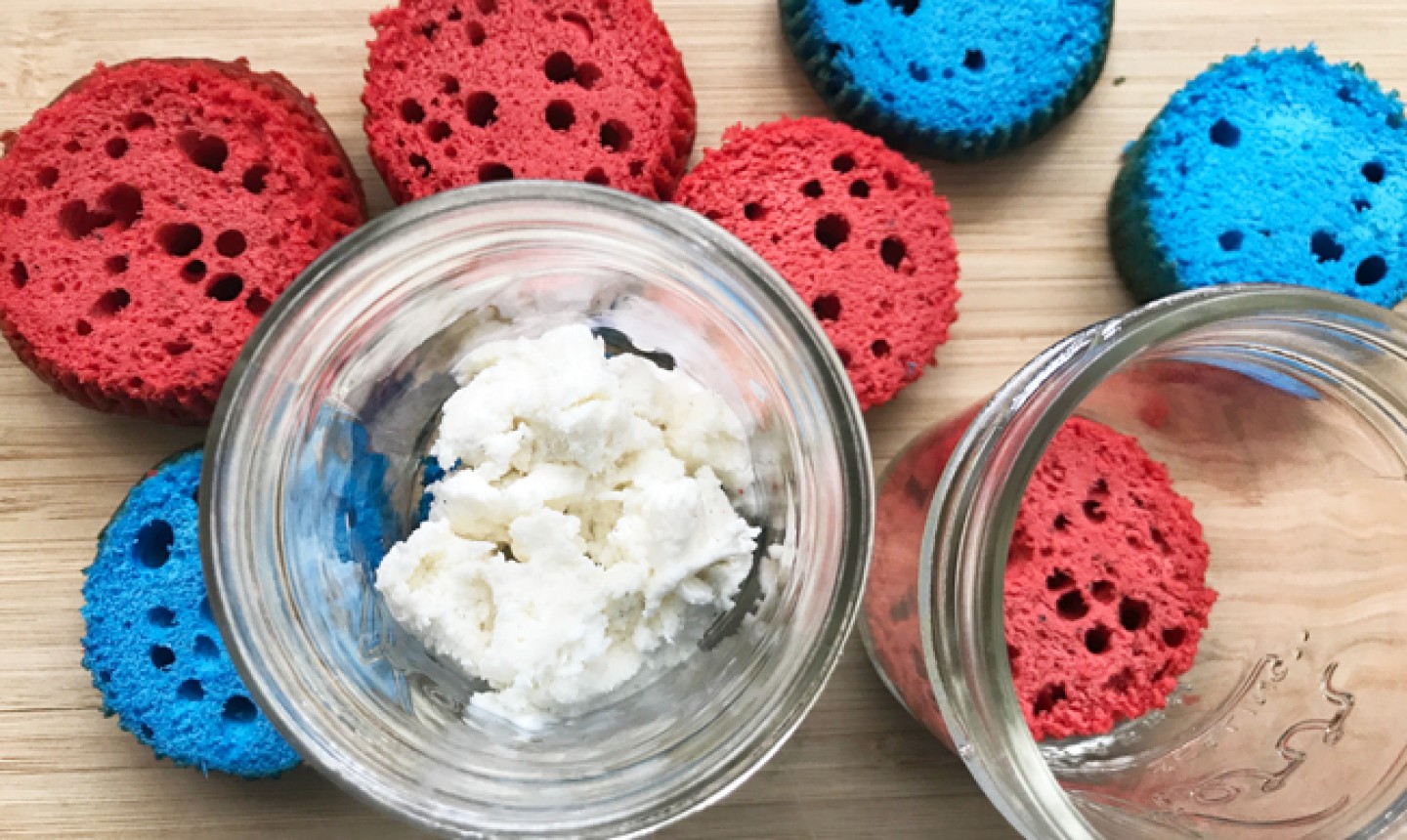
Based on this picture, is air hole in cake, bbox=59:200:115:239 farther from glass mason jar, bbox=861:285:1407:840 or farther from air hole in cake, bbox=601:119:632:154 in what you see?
glass mason jar, bbox=861:285:1407:840

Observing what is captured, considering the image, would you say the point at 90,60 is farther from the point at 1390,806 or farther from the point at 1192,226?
the point at 1390,806

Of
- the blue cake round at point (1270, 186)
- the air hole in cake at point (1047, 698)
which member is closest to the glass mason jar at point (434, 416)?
the air hole in cake at point (1047, 698)

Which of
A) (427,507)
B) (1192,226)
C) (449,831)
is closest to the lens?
(449,831)

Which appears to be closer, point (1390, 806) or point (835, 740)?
point (1390, 806)

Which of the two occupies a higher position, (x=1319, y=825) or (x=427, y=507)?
(x=427, y=507)

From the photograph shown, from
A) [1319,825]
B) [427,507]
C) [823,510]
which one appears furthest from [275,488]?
[1319,825]

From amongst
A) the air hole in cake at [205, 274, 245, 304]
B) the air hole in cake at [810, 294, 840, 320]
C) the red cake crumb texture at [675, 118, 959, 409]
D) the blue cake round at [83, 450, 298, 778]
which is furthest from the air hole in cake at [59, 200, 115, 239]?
the air hole in cake at [810, 294, 840, 320]

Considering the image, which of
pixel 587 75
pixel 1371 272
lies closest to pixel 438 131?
pixel 587 75
